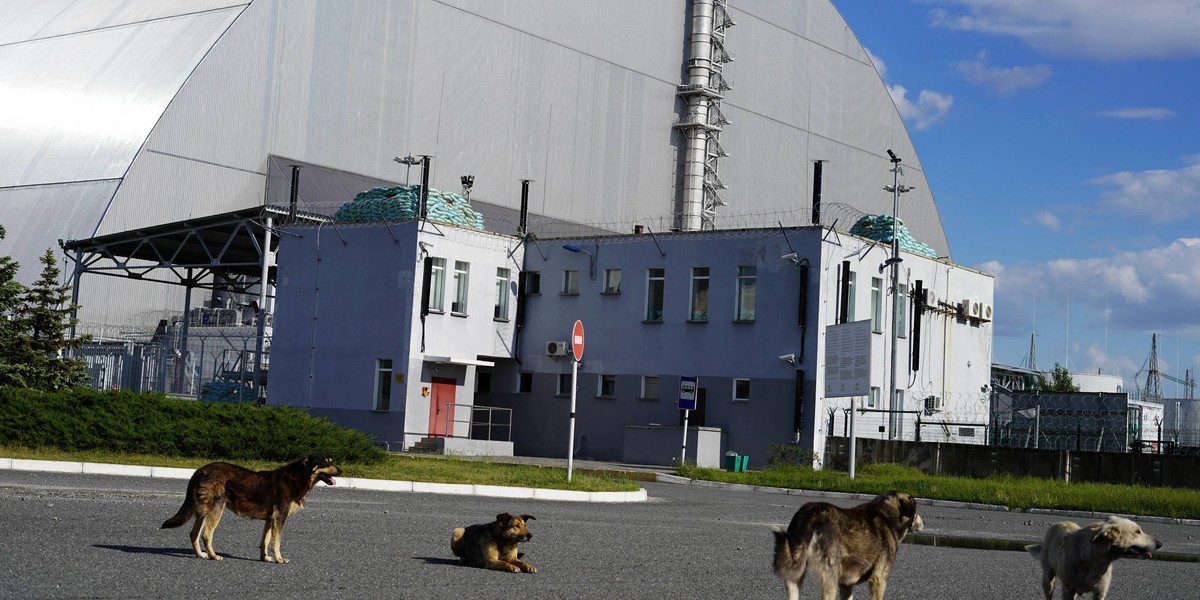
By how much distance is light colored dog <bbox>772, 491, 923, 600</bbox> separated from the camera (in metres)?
8.05

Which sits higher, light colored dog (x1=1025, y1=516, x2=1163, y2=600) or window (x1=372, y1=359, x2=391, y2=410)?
window (x1=372, y1=359, x2=391, y2=410)

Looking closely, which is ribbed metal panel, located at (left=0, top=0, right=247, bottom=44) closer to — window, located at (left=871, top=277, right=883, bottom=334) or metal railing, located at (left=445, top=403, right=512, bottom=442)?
metal railing, located at (left=445, top=403, right=512, bottom=442)

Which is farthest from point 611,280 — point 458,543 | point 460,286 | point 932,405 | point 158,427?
point 458,543

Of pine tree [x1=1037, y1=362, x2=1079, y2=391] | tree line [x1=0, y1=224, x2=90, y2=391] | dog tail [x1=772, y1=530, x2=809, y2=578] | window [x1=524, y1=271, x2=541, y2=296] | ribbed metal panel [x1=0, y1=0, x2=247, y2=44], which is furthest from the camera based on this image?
pine tree [x1=1037, y1=362, x2=1079, y2=391]

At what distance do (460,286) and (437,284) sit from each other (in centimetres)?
109

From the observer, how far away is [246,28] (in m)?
54.4

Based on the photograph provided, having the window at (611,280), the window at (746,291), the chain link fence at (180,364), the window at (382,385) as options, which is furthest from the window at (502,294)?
the chain link fence at (180,364)

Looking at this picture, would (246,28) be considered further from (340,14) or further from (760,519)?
(760,519)

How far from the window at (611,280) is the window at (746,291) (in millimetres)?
4477

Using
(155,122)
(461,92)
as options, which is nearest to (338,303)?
(155,122)

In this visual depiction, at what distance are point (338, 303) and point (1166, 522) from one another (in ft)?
85.4

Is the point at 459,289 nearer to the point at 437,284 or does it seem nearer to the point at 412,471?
the point at 437,284

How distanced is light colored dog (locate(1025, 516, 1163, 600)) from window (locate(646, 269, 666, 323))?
32.2 m

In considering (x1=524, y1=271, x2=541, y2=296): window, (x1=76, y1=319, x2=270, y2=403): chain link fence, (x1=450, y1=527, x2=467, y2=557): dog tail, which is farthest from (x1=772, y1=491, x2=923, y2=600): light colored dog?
(x1=76, y1=319, x2=270, y2=403): chain link fence
